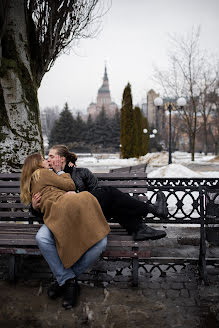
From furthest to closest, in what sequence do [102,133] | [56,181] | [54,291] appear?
[102,133], [56,181], [54,291]

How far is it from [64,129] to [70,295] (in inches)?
1934

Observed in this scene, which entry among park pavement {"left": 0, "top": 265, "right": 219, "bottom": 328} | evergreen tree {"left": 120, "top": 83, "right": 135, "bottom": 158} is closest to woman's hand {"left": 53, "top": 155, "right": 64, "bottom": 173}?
park pavement {"left": 0, "top": 265, "right": 219, "bottom": 328}

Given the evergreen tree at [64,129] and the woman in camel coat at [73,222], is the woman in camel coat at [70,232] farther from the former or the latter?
the evergreen tree at [64,129]

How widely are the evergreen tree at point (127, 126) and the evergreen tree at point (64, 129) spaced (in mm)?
18675

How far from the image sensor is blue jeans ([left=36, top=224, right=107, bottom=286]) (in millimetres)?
2875

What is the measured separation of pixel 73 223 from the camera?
282cm

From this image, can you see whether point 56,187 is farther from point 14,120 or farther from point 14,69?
point 14,69

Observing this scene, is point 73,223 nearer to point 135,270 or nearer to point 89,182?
point 135,270

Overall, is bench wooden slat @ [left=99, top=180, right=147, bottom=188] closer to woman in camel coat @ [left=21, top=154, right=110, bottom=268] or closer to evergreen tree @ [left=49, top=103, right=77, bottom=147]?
woman in camel coat @ [left=21, top=154, right=110, bottom=268]

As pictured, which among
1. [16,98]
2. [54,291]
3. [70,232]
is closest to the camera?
[70,232]

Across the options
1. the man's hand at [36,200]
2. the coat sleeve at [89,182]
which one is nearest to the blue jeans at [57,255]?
the man's hand at [36,200]

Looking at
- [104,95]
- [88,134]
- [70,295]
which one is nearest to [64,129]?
[88,134]

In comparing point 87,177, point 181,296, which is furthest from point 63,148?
point 181,296

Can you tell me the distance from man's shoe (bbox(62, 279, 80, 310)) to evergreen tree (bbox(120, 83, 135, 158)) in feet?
103
